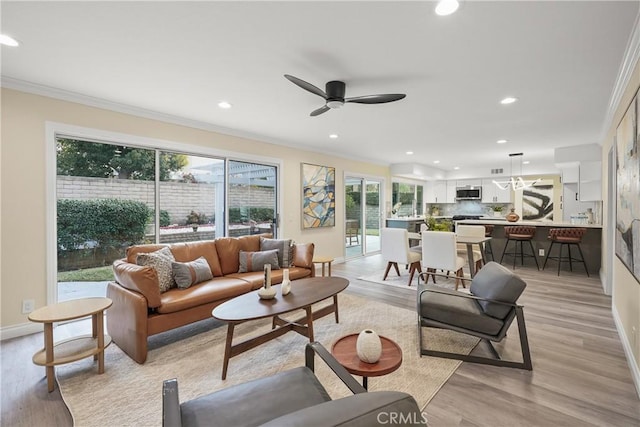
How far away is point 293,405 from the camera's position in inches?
51.5

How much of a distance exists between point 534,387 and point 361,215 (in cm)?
564

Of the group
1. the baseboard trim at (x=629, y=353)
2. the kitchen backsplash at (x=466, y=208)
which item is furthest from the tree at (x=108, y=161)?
the kitchen backsplash at (x=466, y=208)

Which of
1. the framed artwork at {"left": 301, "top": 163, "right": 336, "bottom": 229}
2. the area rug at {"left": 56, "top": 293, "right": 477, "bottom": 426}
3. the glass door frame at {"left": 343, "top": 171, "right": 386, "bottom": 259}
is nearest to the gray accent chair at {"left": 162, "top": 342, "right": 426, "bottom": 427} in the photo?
the area rug at {"left": 56, "top": 293, "right": 477, "bottom": 426}

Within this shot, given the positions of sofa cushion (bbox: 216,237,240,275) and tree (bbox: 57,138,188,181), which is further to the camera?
sofa cushion (bbox: 216,237,240,275)

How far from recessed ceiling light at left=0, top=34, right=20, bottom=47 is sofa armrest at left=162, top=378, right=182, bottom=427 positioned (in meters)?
2.77

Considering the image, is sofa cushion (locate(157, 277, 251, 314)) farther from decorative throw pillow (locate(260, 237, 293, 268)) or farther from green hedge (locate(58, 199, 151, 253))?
green hedge (locate(58, 199, 151, 253))

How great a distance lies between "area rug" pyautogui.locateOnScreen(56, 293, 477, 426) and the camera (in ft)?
6.40

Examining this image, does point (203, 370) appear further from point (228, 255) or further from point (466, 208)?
point (466, 208)

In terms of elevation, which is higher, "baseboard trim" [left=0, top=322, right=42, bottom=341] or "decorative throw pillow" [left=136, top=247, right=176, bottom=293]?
"decorative throw pillow" [left=136, top=247, right=176, bottom=293]

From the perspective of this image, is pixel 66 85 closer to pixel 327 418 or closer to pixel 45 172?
pixel 45 172

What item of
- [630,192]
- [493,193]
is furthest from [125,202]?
[493,193]

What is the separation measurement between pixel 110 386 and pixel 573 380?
346cm

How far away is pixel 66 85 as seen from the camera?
3.01m

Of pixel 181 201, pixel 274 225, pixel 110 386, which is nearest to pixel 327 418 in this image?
pixel 110 386
